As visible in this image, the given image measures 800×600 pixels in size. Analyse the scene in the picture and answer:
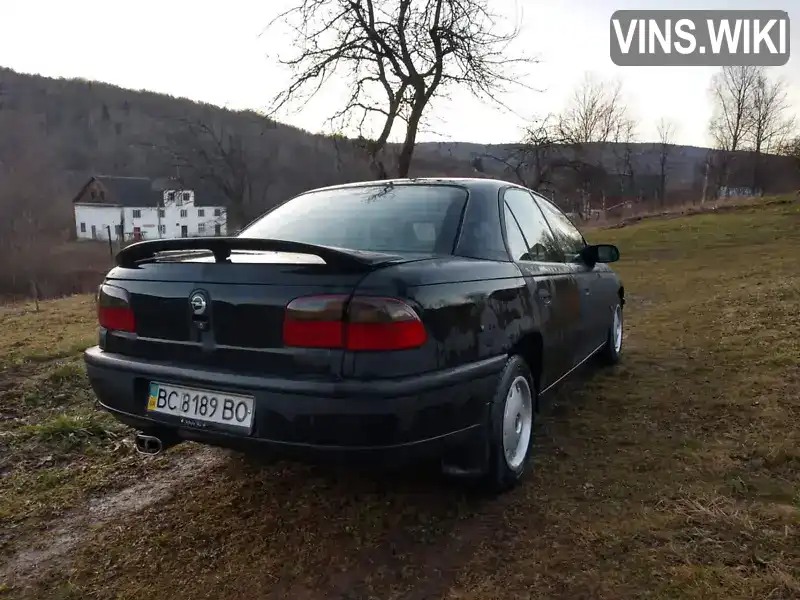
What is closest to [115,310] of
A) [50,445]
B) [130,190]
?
[50,445]

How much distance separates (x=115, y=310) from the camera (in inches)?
101

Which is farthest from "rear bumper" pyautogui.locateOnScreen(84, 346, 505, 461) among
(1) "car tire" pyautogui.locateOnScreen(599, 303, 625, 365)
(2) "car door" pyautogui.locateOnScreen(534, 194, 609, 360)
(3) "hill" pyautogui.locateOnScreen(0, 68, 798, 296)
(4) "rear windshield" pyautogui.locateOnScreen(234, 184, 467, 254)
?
(3) "hill" pyautogui.locateOnScreen(0, 68, 798, 296)

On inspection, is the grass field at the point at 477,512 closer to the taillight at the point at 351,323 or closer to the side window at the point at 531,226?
the taillight at the point at 351,323

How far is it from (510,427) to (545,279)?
878 mm

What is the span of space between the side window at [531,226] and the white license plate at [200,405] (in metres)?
1.57

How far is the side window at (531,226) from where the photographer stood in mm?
3234

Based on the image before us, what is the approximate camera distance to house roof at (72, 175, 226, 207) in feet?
223

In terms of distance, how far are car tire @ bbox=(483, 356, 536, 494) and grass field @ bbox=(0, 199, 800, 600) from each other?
12 centimetres

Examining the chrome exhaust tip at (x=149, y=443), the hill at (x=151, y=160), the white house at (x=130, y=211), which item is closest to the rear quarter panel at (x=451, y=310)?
the chrome exhaust tip at (x=149, y=443)

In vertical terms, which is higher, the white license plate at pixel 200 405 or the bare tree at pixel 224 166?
the bare tree at pixel 224 166

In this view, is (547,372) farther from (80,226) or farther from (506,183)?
(80,226)

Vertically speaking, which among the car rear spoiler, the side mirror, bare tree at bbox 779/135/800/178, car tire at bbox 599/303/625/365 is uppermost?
bare tree at bbox 779/135/800/178

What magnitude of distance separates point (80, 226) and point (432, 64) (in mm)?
63338

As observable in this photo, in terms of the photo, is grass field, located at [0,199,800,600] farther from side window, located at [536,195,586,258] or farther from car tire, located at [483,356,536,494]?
side window, located at [536,195,586,258]
